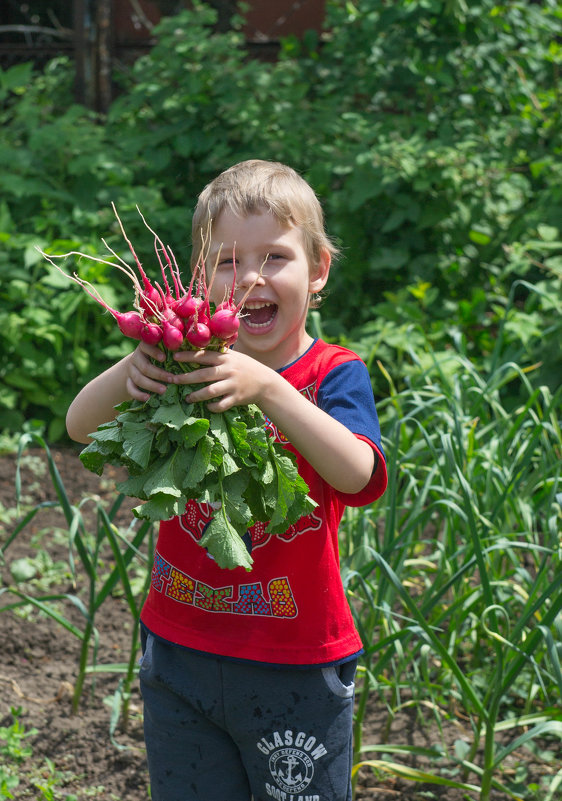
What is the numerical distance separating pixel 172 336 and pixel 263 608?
51 cm

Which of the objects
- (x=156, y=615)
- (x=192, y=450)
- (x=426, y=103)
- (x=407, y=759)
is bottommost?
(x=407, y=759)

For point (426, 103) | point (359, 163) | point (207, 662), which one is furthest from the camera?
point (426, 103)

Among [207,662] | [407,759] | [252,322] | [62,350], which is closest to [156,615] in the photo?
[207,662]

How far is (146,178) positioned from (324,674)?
13.9 ft

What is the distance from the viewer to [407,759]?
2.32 meters

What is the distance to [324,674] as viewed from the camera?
150cm

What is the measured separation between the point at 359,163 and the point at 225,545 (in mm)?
3372

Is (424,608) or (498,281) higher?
(498,281)

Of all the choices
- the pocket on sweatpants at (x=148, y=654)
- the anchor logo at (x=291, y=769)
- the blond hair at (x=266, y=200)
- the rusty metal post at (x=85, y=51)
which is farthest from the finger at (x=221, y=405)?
the rusty metal post at (x=85, y=51)

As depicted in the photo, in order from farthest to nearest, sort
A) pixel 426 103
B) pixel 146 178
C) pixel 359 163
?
pixel 146 178 → pixel 426 103 → pixel 359 163

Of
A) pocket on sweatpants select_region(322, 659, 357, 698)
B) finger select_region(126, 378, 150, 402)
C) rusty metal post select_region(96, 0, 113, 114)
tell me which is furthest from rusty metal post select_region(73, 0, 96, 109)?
pocket on sweatpants select_region(322, 659, 357, 698)

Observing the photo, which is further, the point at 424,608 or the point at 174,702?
the point at 424,608

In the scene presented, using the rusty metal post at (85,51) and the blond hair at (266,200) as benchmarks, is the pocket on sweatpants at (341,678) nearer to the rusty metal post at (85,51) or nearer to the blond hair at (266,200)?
the blond hair at (266,200)

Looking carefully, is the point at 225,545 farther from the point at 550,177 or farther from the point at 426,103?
the point at 426,103
